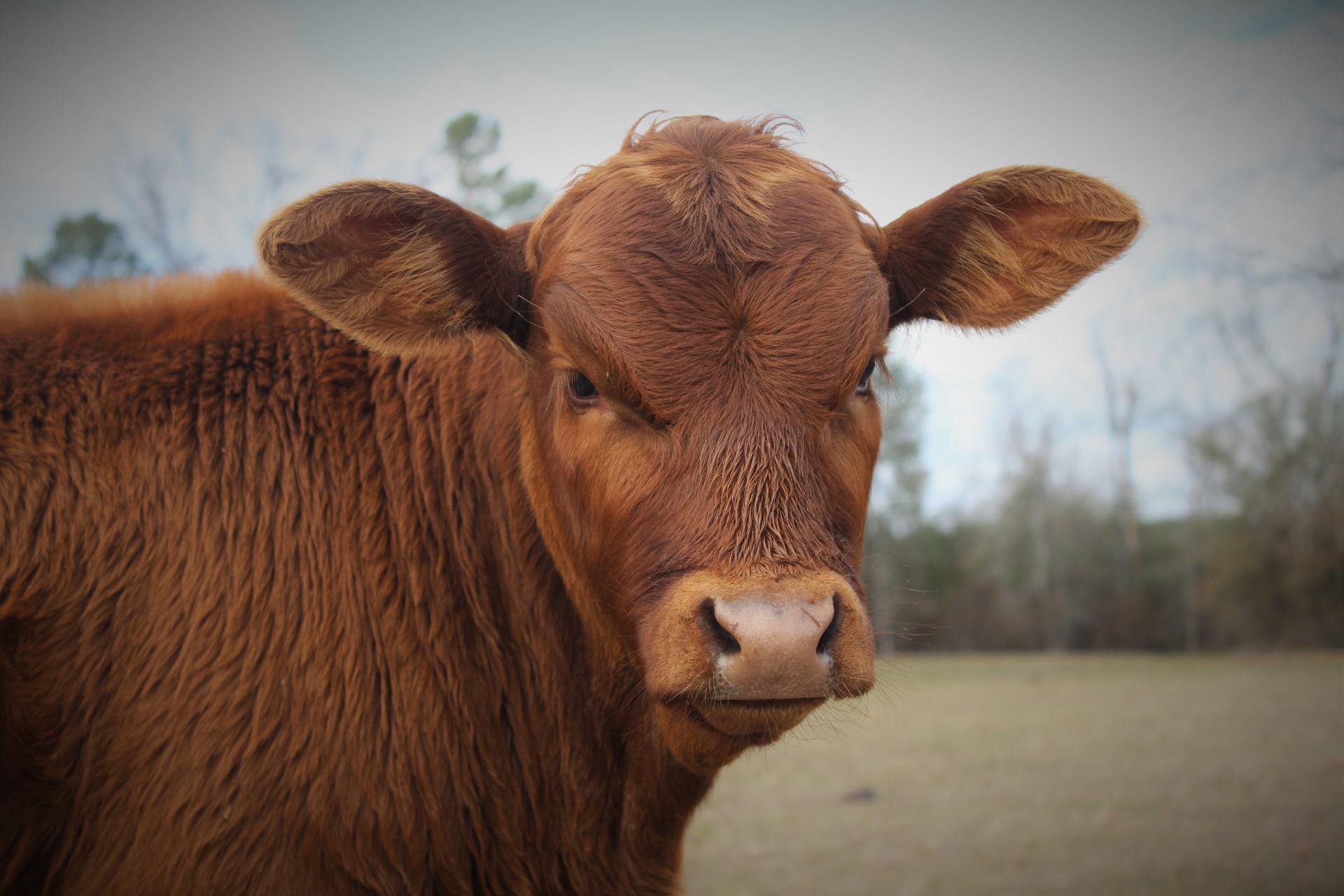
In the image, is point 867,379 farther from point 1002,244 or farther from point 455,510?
point 455,510

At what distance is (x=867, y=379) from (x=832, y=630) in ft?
3.62

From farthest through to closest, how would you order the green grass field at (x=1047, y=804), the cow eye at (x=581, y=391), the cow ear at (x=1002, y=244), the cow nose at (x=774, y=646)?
the green grass field at (x=1047, y=804) < the cow ear at (x=1002, y=244) < the cow eye at (x=581, y=391) < the cow nose at (x=774, y=646)

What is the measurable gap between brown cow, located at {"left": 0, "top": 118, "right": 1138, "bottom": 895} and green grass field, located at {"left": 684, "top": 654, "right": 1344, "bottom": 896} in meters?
0.84

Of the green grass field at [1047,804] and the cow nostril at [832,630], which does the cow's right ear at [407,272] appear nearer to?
the cow nostril at [832,630]

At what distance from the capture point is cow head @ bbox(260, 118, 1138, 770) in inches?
92.1

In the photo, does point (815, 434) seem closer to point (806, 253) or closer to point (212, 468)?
point (806, 253)

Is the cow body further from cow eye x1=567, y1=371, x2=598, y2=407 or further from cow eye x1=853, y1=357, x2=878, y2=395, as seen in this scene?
cow eye x1=853, y1=357, x2=878, y2=395

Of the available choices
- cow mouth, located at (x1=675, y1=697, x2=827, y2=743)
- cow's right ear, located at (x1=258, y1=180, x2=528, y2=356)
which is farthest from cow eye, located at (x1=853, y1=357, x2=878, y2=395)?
cow's right ear, located at (x1=258, y1=180, x2=528, y2=356)

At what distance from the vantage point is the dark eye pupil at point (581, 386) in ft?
9.47

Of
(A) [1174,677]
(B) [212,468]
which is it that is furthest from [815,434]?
(A) [1174,677]

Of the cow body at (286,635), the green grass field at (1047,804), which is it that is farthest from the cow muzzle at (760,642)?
the cow body at (286,635)

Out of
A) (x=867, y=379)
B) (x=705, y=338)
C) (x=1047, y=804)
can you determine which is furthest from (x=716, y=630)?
(x=1047, y=804)

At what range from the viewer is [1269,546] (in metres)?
27.0

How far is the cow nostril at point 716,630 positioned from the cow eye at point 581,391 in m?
0.89
